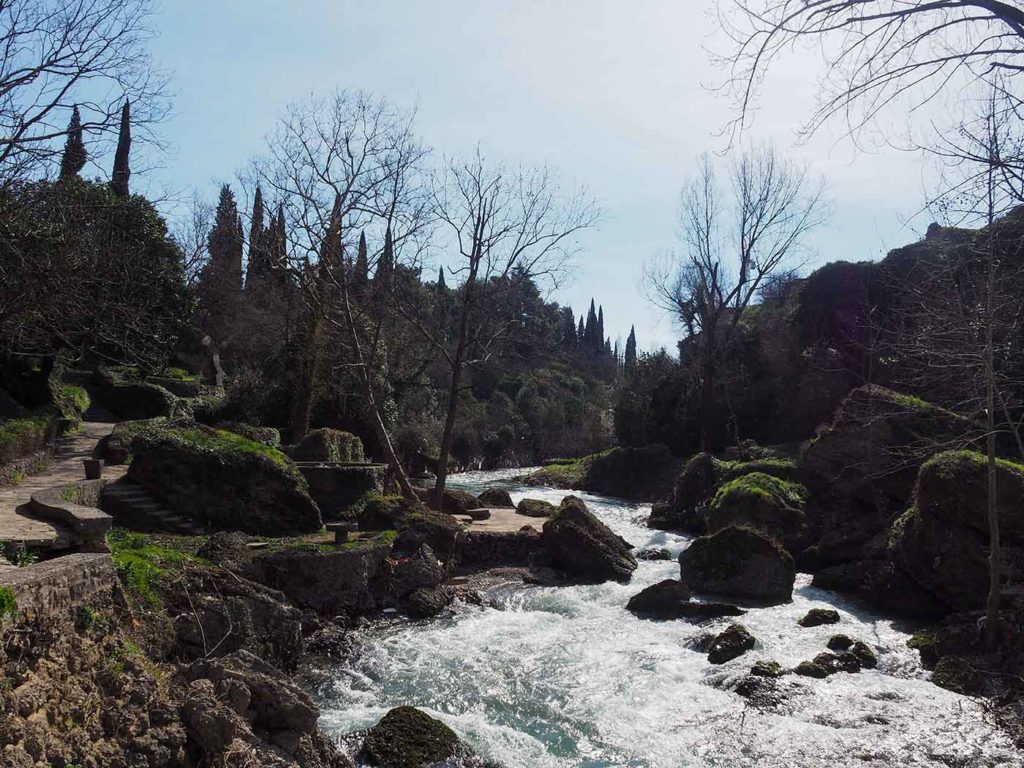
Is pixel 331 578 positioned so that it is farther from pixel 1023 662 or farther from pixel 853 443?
pixel 853 443

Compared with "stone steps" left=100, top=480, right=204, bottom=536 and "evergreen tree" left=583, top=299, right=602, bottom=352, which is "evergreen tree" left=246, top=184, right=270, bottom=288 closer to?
"stone steps" left=100, top=480, right=204, bottom=536

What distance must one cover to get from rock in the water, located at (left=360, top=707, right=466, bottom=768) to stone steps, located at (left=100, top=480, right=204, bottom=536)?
7172mm

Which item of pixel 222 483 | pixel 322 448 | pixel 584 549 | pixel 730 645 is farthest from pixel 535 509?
pixel 730 645

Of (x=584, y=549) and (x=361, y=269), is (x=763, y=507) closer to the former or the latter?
(x=584, y=549)

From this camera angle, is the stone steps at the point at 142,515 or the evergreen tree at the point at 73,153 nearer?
the evergreen tree at the point at 73,153

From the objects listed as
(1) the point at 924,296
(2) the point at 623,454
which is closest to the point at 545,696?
(1) the point at 924,296

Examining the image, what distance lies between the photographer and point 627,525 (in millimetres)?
22156

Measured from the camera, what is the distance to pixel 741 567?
550 inches

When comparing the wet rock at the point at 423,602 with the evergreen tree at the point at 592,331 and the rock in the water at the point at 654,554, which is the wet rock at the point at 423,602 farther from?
the evergreen tree at the point at 592,331

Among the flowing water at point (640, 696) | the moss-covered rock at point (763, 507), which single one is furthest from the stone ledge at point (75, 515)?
the moss-covered rock at point (763, 507)

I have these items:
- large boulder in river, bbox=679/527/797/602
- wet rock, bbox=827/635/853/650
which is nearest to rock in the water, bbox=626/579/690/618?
large boulder in river, bbox=679/527/797/602

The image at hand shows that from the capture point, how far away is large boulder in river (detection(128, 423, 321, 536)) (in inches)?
558

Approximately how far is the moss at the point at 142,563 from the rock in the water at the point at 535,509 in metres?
10.6

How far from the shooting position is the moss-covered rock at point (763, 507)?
17.0 metres
